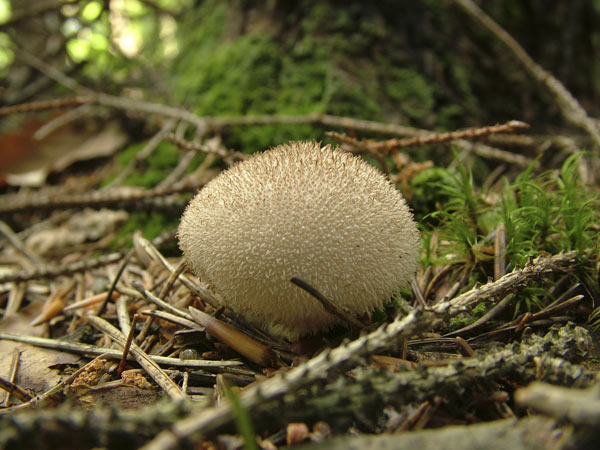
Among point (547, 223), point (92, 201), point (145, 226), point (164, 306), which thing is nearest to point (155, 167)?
point (145, 226)

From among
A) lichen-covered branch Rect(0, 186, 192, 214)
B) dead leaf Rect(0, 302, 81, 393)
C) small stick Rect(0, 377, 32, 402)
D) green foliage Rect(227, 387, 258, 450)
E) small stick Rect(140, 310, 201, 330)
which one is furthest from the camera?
lichen-covered branch Rect(0, 186, 192, 214)

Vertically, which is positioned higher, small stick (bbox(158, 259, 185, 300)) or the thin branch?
the thin branch

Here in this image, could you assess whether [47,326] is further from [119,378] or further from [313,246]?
[313,246]

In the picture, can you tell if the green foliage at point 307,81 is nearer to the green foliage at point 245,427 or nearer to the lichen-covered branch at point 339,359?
the lichen-covered branch at point 339,359

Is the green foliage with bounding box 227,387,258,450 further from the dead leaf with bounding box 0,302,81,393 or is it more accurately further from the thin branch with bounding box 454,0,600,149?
the thin branch with bounding box 454,0,600,149

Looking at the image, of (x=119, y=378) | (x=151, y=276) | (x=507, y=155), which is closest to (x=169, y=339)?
(x=119, y=378)

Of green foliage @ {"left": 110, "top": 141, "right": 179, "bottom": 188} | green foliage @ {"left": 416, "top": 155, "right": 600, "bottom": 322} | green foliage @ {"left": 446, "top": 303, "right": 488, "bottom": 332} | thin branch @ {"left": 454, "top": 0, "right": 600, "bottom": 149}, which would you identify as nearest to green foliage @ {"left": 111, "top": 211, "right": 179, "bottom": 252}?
green foliage @ {"left": 110, "top": 141, "right": 179, "bottom": 188}

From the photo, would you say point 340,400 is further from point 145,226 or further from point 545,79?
point 545,79
